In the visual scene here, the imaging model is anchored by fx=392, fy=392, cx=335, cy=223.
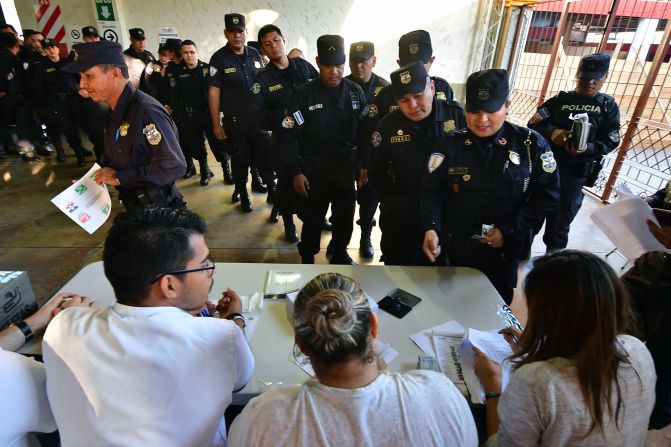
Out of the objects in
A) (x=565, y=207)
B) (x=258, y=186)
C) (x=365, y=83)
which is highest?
(x=365, y=83)

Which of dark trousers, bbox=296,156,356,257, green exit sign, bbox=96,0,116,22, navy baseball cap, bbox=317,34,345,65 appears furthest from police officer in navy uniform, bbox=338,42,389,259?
green exit sign, bbox=96,0,116,22

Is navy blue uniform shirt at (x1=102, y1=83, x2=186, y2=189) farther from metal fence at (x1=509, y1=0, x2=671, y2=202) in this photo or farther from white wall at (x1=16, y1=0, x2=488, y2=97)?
white wall at (x1=16, y1=0, x2=488, y2=97)

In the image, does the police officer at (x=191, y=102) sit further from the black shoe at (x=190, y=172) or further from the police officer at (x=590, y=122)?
the police officer at (x=590, y=122)

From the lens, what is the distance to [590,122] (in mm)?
2750

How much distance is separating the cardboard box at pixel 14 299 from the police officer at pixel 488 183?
158 centimetres

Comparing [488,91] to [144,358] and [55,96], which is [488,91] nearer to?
[144,358]

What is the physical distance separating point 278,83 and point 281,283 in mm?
2302

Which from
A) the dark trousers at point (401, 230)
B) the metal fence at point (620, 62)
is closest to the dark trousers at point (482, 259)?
the dark trousers at point (401, 230)

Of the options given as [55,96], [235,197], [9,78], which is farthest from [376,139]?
[9,78]

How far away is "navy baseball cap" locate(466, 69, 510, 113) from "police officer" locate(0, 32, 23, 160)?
20.9ft

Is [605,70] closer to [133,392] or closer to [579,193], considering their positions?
[579,193]

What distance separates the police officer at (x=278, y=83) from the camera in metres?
3.23

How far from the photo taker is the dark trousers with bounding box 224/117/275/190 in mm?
3799

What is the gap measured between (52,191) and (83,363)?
15.6 feet
